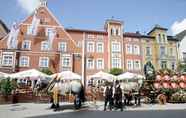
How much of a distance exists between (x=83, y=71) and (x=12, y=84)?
19.0 m

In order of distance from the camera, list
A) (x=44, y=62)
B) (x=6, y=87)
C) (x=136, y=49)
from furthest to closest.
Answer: (x=136, y=49), (x=44, y=62), (x=6, y=87)

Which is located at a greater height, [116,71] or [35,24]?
[35,24]

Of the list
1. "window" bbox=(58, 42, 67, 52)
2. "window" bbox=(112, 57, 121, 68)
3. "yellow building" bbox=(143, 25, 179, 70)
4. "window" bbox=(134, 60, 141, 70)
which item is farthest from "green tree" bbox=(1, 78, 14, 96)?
"yellow building" bbox=(143, 25, 179, 70)

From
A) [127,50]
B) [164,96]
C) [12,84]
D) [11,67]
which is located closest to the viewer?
[164,96]

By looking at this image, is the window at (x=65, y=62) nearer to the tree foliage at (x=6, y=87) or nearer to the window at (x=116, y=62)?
the window at (x=116, y=62)

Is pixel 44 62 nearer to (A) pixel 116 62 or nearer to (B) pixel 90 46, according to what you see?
(B) pixel 90 46

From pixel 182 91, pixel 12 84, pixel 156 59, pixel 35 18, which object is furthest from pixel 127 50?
pixel 12 84

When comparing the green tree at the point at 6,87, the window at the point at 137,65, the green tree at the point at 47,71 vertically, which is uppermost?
the window at the point at 137,65

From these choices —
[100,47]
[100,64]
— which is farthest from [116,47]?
[100,64]

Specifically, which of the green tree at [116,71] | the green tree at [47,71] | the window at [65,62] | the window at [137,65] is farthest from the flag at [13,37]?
the window at [137,65]

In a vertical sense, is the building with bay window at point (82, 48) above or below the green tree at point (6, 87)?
above

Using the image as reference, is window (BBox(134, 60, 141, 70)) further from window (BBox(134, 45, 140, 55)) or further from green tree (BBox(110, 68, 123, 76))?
green tree (BBox(110, 68, 123, 76))

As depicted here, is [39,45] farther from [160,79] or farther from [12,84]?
[160,79]

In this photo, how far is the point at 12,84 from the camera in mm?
19859
